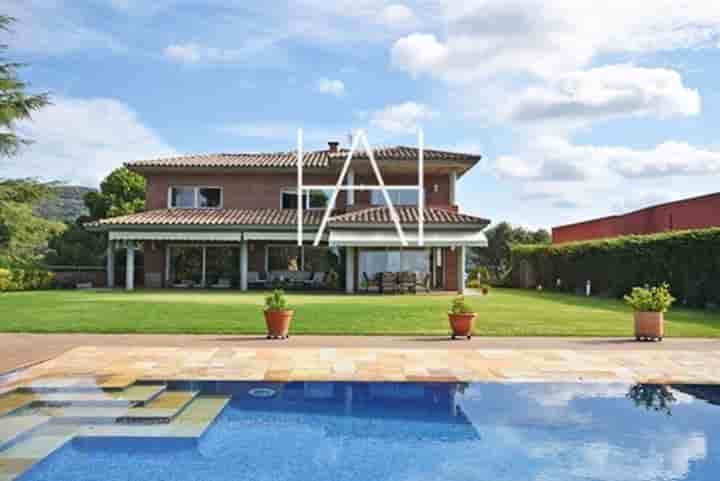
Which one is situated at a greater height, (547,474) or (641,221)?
(641,221)

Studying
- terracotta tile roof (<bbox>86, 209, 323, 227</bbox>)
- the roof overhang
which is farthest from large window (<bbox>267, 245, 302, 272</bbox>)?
the roof overhang

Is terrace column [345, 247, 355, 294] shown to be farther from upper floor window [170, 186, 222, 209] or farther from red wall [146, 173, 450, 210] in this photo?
upper floor window [170, 186, 222, 209]

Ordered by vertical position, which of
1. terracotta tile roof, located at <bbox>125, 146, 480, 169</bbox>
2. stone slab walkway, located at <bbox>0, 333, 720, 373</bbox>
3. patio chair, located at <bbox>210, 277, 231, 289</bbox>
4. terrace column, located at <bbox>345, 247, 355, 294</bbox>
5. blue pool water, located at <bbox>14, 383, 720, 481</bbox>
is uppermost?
terracotta tile roof, located at <bbox>125, 146, 480, 169</bbox>

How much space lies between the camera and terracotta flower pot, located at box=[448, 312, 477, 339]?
52.7 feet

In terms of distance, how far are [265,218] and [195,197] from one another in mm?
5630

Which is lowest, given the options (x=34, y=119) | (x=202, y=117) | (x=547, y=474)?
(x=547, y=474)

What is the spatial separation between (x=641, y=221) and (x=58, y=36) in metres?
30.4

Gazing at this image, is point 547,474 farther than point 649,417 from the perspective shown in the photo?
No

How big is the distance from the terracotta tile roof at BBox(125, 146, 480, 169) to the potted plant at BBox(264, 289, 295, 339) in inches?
777

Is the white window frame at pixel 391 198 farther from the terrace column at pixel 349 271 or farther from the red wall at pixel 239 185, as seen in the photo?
the terrace column at pixel 349 271

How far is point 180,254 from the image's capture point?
3675 cm

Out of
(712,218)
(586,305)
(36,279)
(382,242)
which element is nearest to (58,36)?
(382,242)

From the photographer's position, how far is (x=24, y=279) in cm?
3438

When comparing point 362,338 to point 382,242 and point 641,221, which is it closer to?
point 382,242
